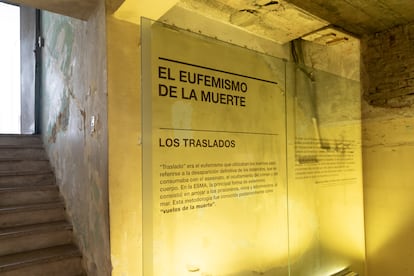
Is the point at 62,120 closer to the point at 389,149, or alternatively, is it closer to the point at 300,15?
the point at 300,15

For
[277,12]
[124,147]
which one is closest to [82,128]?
[124,147]

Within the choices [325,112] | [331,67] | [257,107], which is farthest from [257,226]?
[331,67]

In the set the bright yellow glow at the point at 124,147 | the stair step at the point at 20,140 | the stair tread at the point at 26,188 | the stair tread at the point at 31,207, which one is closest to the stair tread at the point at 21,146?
the stair step at the point at 20,140

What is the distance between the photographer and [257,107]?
2484 millimetres

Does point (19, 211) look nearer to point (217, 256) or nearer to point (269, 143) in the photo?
point (217, 256)

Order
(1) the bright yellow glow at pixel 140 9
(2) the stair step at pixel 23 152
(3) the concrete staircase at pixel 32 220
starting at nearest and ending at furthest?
(1) the bright yellow glow at pixel 140 9, (3) the concrete staircase at pixel 32 220, (2) the stair step at pixel 23 152

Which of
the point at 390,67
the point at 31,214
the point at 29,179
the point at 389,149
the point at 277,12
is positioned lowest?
the point at 31,214

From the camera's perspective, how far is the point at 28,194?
9.13 feet

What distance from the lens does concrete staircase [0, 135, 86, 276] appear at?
215 cm

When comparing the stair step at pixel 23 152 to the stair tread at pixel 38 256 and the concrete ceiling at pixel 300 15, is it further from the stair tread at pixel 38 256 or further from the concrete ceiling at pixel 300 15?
the concrete ceiling at pixel 300 15

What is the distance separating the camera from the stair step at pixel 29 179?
9.46 ft

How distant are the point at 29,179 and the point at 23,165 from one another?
10.6 inches

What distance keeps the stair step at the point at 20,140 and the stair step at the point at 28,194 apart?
926mm

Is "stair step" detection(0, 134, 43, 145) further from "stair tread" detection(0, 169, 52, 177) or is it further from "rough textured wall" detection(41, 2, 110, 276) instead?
"stair tread" detection(0, 169, 52, 177)
